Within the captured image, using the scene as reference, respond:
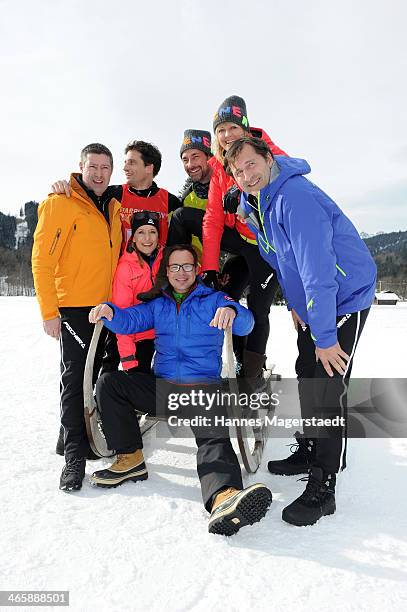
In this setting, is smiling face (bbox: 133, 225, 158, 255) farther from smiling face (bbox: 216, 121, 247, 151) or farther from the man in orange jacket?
smiling face (bbox: 216, 121, 247, 151)

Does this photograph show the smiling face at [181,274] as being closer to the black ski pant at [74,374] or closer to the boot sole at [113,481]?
the black ski pant at [74,374]

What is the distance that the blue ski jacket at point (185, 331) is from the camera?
9.91 ft

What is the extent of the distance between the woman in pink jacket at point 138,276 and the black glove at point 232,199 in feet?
1.86

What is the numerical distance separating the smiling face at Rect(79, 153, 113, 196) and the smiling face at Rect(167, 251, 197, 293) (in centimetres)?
79

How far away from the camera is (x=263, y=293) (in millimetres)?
3605

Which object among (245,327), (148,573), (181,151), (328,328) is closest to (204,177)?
(181,151)

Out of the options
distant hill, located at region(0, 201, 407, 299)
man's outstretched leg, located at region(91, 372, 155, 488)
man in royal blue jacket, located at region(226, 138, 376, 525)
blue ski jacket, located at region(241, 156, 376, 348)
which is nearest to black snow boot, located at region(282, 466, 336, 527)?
man in royal blue jacket, located at region(226, 138, 376, 525)

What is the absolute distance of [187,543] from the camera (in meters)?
2.18

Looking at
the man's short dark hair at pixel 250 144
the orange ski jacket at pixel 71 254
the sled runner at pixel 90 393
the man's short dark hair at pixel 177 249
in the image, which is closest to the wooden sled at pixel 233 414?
the sled runner at pixel 90 393

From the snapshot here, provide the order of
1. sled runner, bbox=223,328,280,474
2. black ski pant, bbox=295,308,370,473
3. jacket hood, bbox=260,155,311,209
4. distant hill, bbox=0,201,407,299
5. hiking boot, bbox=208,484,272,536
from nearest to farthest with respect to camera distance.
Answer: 1. hiking boot, bbox=208,484,272,536
2. jacket hood, bbox=260,155,311,209
3. black ski pant, bbox=295,308,370,473
4. sled runner, bbox=223,328,280,474
5. distant hill, bbox=0,201,407,299

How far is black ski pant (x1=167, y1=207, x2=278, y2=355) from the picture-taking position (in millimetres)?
3559

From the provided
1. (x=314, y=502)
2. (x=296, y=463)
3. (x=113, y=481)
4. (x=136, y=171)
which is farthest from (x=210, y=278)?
(x=314, y=502)

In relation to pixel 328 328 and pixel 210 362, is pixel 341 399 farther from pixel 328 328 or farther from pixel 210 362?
pixel 210 362

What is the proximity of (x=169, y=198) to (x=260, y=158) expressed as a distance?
56.5 inches
